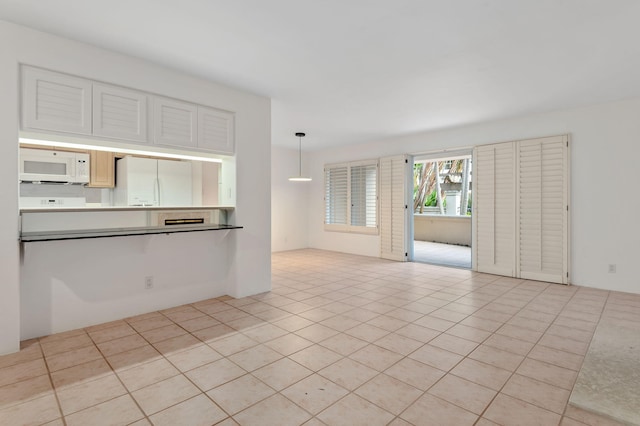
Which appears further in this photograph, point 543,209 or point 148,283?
point 543,209

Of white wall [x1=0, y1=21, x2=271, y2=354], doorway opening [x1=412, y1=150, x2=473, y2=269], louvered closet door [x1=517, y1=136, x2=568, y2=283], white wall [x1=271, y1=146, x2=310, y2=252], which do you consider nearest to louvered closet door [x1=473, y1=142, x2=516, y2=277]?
louvered closet door [x1=517, y1=136, x2=568, y2=283]

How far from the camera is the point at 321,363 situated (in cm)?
238

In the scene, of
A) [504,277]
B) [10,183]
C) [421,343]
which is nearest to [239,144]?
[10,183]

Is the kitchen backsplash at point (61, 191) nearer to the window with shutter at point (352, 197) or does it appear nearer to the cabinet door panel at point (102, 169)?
the cabinet door panel at point (102, 169)

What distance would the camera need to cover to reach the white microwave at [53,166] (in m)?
3.13

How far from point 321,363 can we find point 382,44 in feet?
8.68

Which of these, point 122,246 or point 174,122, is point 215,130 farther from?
point 122,246

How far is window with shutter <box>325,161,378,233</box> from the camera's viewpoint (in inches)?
277

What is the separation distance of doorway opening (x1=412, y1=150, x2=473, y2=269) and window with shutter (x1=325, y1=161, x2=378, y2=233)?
5.41 ft

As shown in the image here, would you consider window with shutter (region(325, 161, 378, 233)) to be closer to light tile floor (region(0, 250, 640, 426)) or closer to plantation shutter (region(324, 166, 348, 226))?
plantation shutter (region(324, 166, 348, 226))

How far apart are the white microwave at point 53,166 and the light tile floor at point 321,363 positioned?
5.29 ft

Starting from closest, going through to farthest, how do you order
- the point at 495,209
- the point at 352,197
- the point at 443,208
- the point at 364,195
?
1. the point at 495,209
2. the point at 364,195
3. the point at 352,197
4. the point at 443,208

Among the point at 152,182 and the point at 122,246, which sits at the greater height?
the point at 152,182

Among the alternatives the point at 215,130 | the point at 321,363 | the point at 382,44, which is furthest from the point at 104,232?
the point at 382,44
